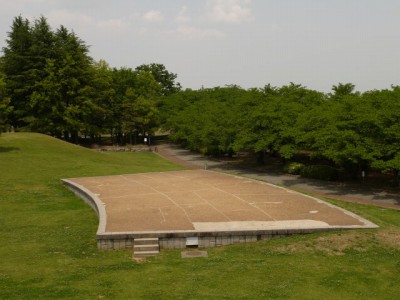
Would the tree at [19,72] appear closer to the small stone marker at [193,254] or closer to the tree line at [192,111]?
the tree line at [192,111]

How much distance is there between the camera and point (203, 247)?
1689 centimetres

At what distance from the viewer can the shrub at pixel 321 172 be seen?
1348 inches

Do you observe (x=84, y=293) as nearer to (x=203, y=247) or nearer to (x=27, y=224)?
(x=203, y=247)

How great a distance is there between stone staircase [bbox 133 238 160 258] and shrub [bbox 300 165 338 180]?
71.2 feet

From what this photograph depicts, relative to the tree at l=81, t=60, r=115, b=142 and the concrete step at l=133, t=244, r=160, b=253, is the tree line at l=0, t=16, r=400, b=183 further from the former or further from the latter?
the concrete step at l=133, t=244, r=160, b=253

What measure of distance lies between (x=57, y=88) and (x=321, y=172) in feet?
119

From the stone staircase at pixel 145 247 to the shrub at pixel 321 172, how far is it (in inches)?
855

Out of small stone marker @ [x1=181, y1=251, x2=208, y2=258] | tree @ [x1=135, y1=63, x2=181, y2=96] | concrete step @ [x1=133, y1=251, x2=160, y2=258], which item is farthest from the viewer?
tree @ [x1=135, y1=63, x2=181, y2=96]

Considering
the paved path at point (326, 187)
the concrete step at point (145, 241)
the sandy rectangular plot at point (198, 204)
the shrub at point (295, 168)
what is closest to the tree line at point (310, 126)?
the shrub at point (295, 168)

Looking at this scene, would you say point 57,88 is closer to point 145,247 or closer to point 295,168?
point 295,168

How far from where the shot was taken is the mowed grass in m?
12.8

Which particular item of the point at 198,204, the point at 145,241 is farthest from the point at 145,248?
the point at 198,204

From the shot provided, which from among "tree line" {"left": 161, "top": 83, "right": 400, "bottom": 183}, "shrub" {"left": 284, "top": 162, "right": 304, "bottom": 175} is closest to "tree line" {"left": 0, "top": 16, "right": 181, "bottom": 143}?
"tree line" {"left": 161, "top": 83, "right": 400, "bottom": 183}

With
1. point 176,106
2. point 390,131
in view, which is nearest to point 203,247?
point 390,131
